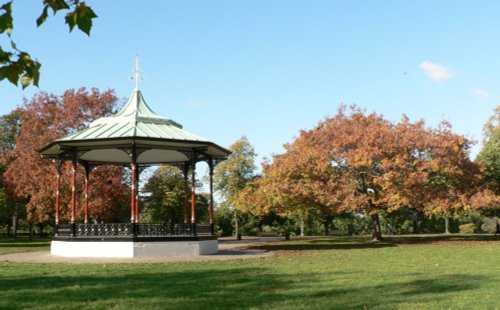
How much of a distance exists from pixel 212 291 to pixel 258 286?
3.53ft

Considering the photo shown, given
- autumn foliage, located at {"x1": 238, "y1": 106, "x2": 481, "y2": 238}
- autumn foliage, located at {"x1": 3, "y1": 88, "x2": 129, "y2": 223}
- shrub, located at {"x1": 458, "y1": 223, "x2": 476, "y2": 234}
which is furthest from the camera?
shrub, located at {"x1": 458, "y1": 223, "x2": 476, "y2": 234}

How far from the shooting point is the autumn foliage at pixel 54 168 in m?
32.9

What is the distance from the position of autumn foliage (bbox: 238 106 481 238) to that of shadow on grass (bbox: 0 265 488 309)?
54.0 feet

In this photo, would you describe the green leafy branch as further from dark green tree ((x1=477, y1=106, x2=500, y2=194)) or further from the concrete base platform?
dark green tree ((x1=477, y1=106, x2=500, y2=194))

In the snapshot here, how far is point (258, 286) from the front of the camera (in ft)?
34.2

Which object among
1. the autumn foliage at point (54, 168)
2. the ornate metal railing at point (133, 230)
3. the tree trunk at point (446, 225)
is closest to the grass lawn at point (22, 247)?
the autumn foliage at point (54, 168)

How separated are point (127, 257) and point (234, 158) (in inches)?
1156

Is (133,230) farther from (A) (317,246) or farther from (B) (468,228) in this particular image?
(B) (468,228)

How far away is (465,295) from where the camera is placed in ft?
29.6

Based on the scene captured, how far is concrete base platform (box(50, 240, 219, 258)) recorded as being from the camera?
19.7 metres

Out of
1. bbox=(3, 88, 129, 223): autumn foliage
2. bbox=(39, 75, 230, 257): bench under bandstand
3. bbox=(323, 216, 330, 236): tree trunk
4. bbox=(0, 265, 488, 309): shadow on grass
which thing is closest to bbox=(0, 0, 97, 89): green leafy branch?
bbox=(0, 265, 488, 309): shadow on grass

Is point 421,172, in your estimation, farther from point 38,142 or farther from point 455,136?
point 38,142

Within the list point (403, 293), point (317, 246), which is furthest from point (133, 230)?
point (403, 293)

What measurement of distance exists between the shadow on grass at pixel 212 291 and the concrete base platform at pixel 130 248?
6646 millimetres
